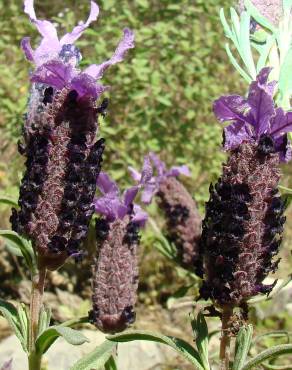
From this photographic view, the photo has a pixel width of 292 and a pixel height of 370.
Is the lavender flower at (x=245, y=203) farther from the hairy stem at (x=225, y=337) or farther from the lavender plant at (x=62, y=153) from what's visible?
the lavender plant at (x=62, y=153)

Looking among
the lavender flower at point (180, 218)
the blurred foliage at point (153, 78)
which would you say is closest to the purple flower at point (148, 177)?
the lavender flower at point (180, 218)

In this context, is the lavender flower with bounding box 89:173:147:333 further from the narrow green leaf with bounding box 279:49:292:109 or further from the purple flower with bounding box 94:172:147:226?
the narrow green leaf with bounding box 279:49:292:109

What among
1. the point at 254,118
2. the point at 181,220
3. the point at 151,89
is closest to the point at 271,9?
→ the point at 254,118

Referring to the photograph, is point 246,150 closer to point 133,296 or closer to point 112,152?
point 133,296


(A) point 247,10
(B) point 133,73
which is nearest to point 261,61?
(A) point 247,10

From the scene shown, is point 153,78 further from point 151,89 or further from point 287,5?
point 287,5

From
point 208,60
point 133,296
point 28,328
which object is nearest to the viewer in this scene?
point 28,328
